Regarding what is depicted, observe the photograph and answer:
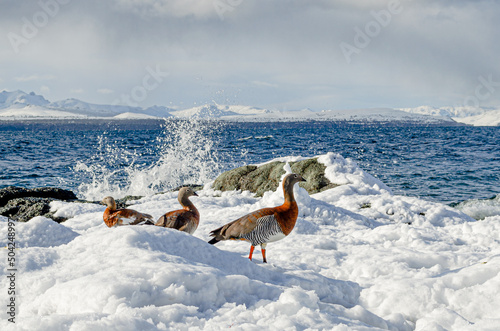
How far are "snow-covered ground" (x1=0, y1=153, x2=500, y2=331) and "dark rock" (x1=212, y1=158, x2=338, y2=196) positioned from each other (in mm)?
5061

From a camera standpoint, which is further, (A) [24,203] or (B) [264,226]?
(A) [24,203]

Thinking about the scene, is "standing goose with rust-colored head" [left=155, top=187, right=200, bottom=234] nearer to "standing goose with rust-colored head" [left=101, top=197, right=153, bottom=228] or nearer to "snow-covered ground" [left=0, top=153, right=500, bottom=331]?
"standing goose with rust-colored head" [left=101, top=197, right=153, bottom=228]

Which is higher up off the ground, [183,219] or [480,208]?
[183,219]

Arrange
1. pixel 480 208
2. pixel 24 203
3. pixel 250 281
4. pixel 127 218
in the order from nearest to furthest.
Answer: pixel 250 281, pixel 127 218, pixel 24 203, pixel 480 208

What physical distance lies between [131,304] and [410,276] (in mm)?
4471

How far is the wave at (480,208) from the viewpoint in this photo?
1632 cm

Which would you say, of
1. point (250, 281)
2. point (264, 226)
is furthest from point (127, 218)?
point (250, 281)

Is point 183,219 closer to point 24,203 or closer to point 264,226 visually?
point 264,226

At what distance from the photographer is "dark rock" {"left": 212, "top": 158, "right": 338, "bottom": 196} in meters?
14.3

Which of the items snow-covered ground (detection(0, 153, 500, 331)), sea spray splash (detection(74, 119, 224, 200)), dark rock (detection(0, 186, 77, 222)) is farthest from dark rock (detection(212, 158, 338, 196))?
sea spray splash (detection(74, 119, 224, 200))

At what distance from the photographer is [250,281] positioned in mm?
4512

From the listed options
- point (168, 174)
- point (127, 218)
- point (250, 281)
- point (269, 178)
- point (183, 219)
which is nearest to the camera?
point (250, 281)

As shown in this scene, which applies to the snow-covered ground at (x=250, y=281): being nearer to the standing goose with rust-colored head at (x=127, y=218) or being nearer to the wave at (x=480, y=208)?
the standing goose with rust-colored head at (x=127, y=218)

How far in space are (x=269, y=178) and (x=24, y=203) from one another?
8311mm
